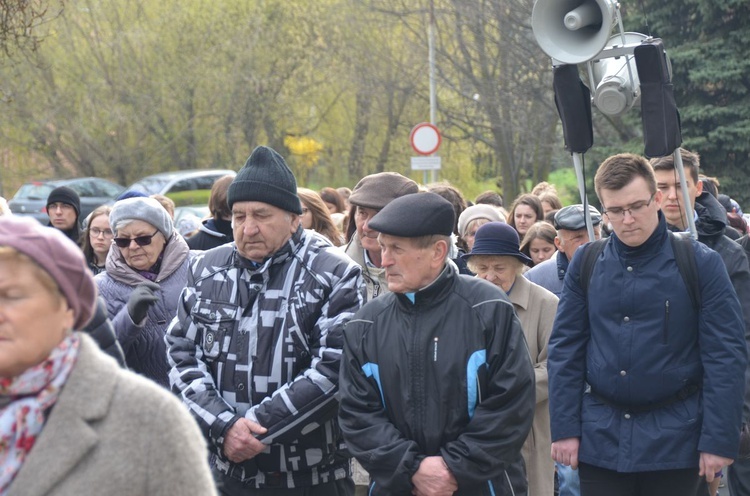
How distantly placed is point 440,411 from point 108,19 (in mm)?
31718

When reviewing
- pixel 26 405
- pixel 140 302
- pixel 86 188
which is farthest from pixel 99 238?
pixel 86 188

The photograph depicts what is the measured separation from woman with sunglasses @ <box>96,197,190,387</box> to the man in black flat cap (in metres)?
1.55

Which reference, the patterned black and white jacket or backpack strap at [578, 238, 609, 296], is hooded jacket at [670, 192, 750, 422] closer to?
backpack strap at [578, 238, 609, 296]

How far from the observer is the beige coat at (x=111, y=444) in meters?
2.61

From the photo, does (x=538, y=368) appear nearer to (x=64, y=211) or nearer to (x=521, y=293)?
(x=521, y=293)

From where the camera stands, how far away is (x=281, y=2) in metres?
35.2

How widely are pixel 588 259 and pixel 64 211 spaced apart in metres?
5.82

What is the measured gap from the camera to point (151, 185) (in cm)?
3067

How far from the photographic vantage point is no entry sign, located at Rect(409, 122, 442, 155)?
21594 millimetres

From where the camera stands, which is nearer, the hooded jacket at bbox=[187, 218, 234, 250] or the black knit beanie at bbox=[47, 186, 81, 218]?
the hooded jacket at bbox=[187, 218, 234, 250]

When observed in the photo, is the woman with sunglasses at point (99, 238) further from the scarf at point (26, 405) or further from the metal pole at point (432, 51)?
the metal pole at point (432, 51)

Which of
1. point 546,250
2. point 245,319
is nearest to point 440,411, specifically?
point 245,319

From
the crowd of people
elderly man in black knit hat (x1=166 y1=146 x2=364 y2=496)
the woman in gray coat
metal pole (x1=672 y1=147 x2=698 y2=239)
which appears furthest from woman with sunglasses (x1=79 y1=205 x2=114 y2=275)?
the woman in gray coat

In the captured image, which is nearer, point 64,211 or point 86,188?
point 64,211
